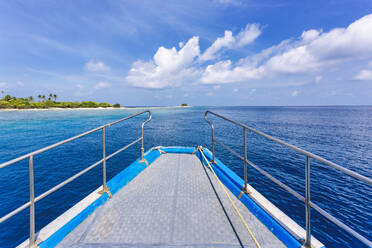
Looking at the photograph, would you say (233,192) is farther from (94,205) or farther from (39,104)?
(39,104)

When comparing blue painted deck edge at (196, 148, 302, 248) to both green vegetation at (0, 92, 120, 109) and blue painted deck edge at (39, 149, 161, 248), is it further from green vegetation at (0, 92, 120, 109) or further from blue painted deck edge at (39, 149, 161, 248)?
green vegetation at (0, 92, 120, 109)

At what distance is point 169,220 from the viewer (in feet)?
7.36

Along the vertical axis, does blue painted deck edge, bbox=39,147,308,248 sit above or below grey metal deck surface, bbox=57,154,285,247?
above

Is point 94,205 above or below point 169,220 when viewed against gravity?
above

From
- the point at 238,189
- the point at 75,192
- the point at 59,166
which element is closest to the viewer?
the point at 238,189

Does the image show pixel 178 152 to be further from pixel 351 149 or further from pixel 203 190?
pixel 351 149

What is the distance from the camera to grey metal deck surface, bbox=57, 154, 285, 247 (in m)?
1.91

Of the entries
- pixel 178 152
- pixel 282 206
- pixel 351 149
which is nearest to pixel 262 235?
pixel 178 152

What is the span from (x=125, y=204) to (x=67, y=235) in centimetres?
80

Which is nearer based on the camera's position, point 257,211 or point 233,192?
point 257,211

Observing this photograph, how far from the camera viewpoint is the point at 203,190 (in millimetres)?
3004

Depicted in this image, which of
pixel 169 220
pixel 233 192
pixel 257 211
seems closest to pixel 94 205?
pixel 169 220

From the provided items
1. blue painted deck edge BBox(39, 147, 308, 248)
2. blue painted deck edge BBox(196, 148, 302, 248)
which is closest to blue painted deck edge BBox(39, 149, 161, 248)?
blue painted deck edge BBox(39, 147, 308, 248)

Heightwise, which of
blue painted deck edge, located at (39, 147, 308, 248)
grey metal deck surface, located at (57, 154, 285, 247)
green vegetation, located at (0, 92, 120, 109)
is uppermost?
green vegetation, located at (0, 92, 120, 109)
